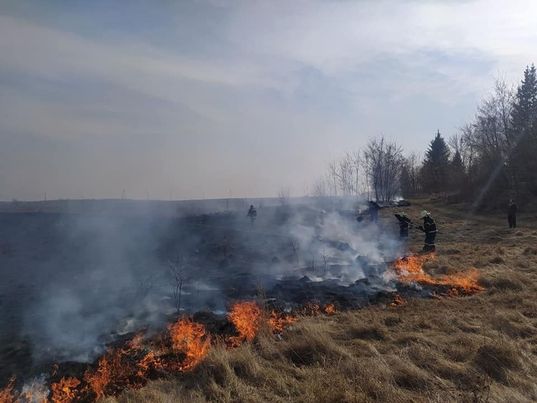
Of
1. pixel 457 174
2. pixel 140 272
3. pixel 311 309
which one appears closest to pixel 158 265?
pixel 140 272

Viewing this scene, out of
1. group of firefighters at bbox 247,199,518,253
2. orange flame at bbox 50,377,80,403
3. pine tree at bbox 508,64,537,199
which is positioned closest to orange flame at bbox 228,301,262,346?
orange flame at bbox 50,377,80,403

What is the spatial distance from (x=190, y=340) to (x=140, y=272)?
436 inches

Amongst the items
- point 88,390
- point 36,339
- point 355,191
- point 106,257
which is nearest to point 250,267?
point 106,257

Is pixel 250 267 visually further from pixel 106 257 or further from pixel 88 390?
pixel 88 390

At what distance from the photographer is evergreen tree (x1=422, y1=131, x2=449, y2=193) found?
63.3 m

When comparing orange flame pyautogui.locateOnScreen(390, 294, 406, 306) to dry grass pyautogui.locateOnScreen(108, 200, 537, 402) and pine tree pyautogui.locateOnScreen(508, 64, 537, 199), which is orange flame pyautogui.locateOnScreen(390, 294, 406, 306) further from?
pine tree pyautogui.locateOnScreen(508, 64, 537, 199)

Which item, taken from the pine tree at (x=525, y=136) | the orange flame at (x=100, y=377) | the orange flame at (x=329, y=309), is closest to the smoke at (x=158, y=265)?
the orange flame at (x=100, y=377)

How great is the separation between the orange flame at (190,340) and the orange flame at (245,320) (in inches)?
23.8

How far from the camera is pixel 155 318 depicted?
10977 mm

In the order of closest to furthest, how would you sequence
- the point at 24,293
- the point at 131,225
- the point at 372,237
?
the point at 24,293 → the point at 372,237 → the point at 131,225

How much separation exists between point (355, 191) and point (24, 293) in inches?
2477

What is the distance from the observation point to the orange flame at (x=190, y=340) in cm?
768

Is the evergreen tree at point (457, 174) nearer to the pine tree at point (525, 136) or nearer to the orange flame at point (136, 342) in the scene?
the pine tree at point (525, 136)

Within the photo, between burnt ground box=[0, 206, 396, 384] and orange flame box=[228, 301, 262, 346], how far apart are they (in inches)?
43.7
